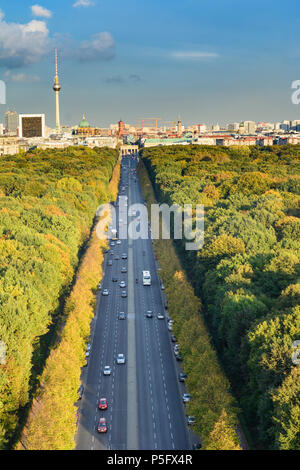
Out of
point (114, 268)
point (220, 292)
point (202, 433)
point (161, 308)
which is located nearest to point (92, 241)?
point (114, 268)

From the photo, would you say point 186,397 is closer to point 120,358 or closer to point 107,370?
point 107,370

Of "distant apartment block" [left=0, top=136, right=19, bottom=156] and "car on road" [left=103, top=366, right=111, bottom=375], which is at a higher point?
A: "distant apartment block" [left=0, top=136, right=19, bottom=156]

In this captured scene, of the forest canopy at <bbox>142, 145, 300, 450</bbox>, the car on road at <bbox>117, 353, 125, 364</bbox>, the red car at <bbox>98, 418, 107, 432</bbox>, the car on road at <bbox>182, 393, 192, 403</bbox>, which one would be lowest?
the red car at <bbox>98, 418, 107, 432</bbox>

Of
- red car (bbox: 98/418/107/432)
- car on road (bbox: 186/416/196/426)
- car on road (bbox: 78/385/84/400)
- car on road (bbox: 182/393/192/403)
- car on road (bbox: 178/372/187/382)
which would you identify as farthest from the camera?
car on road (bbox: 178/372/187/382)

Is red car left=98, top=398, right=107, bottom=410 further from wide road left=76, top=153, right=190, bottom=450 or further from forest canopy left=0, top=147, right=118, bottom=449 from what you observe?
forest canopy left=0, top=147, right=118, bottom=449

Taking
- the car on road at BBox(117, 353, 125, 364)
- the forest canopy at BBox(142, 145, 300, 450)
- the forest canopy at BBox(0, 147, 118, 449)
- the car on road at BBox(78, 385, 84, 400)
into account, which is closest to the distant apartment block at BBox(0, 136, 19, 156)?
the forest canopy at BBox(0, 147, 118, 449)

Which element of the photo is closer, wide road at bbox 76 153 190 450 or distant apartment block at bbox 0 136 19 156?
wide road at bbox 76 153 190 450

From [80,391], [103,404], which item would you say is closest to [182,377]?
[103,404]

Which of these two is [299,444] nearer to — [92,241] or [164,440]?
[164,440]
